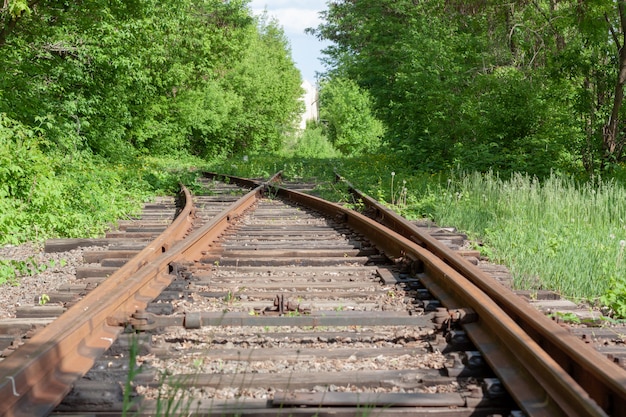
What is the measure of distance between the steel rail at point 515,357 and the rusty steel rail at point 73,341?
1.68 metres

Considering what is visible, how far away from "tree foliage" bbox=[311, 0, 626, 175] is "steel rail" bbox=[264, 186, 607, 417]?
8621 millimetres

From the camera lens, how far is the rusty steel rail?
2301mm

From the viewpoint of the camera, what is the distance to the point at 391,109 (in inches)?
822

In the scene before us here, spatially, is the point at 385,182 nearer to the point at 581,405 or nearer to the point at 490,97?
the point at 490,97

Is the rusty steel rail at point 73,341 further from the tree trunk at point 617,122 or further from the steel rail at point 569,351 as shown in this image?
the tree trunk at point 617,122

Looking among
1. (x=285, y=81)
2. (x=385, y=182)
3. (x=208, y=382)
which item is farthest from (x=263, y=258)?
(x=285, y=81)

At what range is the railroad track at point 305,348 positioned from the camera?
240cm

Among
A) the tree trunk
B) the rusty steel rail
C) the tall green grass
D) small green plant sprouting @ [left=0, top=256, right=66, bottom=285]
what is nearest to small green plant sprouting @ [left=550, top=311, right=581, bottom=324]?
the tall green grass

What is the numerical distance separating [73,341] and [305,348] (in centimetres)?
101

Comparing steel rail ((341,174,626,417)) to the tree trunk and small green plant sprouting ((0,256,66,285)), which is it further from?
the tree trunk

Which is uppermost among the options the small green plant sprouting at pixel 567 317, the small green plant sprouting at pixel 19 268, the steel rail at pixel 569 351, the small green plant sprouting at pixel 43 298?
the steel rail at pixel 569 351

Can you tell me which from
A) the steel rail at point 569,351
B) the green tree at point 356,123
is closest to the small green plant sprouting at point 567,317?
the steel rail at point 569,351

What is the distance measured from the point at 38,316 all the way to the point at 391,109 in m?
18.1

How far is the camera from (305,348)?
123 inches
